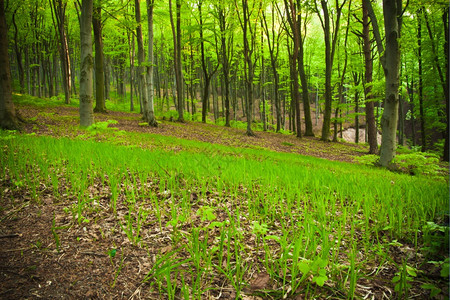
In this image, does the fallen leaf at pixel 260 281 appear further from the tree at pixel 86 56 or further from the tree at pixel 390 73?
the tree at pixel 86 56

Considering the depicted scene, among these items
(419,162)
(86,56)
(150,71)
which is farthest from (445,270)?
(150,71)

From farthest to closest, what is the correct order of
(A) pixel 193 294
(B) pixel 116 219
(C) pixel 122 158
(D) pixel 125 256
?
(C) pixel 122 158
(B) pixel 116 219
(D) pixel 125 256
(A) pixel 193 294

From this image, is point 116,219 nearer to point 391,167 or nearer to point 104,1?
point 391,167

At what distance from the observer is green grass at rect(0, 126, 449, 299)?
1724 millimetres

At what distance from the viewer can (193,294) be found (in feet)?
4.94

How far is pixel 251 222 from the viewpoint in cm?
265

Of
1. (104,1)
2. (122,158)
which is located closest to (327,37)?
(104,1)

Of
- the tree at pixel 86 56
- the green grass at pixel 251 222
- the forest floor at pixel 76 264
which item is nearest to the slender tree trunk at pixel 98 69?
the tree at pixel 86 56

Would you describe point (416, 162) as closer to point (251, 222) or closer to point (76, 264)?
point (251, 222)

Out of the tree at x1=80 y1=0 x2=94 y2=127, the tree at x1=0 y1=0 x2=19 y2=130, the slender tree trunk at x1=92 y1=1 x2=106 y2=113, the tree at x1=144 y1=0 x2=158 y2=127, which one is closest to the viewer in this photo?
the tree at x1=0 y1=0 x2=19 y2=130

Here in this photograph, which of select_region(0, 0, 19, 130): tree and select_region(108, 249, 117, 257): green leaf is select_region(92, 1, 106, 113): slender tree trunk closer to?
select_region(0, 0, 19, 130): tree

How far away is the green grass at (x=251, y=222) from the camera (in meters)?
1.72

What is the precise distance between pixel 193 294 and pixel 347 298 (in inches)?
42.4

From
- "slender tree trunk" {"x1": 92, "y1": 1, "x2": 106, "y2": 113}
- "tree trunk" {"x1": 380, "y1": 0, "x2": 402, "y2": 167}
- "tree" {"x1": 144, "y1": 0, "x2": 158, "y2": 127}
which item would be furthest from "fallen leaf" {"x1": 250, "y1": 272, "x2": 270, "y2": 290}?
"slender tree trunk" {"x1": 92, "y1": 1, "x2": 106, "y2": 113}
